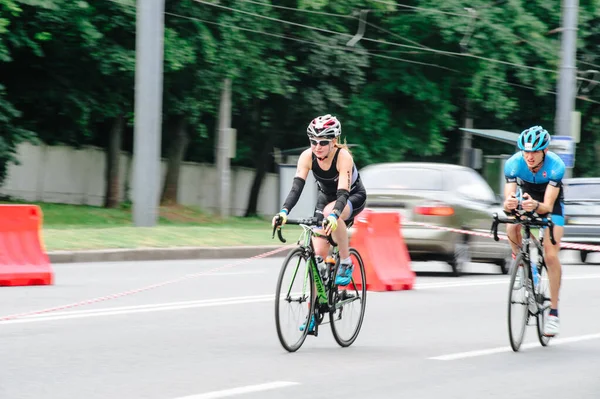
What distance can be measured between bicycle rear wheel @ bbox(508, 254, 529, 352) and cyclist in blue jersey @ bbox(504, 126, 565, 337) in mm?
222

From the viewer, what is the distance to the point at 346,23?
3725 centimetres

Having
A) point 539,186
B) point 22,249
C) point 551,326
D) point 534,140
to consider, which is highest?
point 534,140

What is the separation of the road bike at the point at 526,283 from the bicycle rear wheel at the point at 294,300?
1.54 meters

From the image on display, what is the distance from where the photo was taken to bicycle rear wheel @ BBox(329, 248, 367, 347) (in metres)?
9.46

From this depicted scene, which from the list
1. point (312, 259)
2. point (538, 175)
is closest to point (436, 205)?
point (538, 175)

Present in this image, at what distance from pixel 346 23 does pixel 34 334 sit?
28.6 metres

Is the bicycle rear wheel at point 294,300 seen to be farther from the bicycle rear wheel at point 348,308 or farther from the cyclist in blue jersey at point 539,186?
the cyclist in blue jersey at point 539,186

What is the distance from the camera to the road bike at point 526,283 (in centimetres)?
955

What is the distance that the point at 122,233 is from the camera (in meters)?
21.8

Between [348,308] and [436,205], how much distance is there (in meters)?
7.06

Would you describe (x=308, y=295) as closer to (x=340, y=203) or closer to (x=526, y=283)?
(x=340, y=203)

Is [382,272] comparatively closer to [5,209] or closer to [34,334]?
[5,209]

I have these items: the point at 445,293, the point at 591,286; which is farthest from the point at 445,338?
the point at 591,286

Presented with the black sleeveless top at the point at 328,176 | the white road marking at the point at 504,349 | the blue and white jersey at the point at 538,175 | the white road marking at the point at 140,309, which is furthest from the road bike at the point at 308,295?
the white road marking at the point at 140,309
